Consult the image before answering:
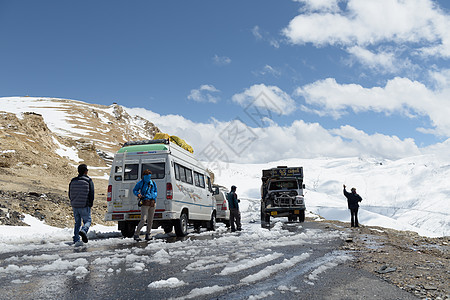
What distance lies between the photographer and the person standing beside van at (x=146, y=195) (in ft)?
32.5

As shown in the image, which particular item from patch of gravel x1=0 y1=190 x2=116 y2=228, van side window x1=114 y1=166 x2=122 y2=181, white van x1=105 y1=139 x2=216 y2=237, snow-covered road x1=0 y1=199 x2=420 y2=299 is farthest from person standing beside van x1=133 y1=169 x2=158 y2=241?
patch of gravel x1=0 y1=190 x2=116 y2=228

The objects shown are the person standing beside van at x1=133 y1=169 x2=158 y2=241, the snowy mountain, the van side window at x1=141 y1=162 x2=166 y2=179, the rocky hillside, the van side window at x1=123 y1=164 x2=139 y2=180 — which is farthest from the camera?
the snowy mountain

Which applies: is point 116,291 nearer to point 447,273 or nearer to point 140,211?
point 447,273

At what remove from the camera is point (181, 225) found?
448 inches

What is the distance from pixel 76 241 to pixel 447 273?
8228 mm

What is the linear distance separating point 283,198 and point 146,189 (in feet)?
41.9

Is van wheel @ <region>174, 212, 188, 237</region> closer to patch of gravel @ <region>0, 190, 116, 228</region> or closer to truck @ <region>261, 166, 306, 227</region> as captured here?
patch of gravel @ <region>0, 190, 116, 228</region>

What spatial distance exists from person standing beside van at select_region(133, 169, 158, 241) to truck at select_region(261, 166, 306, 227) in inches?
471

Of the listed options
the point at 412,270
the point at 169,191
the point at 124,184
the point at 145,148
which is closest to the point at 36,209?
the point at 124,184

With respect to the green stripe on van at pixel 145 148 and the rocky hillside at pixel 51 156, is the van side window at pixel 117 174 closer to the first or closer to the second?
the green stripe on van at pixel 145 148

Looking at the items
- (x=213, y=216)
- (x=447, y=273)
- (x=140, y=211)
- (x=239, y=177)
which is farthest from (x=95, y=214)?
(x=239, y=177)

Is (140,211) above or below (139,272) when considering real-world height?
above

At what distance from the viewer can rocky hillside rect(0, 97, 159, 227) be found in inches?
620

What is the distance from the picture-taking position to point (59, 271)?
17.0ft
